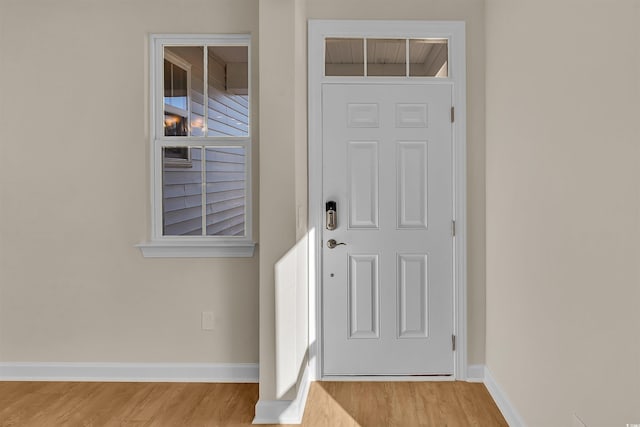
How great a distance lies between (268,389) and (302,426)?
27 cm

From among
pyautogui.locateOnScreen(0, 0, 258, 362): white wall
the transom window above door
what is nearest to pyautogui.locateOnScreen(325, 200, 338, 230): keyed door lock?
pyautogui.locateOnScreen(0, 0, 258, 362): white wall

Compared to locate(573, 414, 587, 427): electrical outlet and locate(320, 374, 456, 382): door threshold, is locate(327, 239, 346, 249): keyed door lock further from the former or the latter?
locate(573, 414, 587, 427): electrical outlet

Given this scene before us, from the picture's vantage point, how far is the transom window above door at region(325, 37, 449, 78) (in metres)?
3.24

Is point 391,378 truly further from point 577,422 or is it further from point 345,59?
point 345,59

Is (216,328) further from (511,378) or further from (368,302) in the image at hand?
(511,378)

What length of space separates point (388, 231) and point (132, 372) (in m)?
1.99

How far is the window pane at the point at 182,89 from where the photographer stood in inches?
129

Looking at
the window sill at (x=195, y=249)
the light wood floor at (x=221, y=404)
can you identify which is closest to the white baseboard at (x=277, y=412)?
the light wood floor at (x=221, y=404)

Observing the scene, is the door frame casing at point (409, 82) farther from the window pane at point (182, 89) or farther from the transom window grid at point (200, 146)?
the window pane at point (182, 89)

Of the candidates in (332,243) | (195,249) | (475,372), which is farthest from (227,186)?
(475,372)

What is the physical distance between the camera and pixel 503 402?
2754 millimetres

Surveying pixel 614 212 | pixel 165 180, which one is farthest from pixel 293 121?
pixel 614 212

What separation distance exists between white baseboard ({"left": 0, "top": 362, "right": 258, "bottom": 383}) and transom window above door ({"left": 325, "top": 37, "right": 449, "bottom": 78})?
212cm

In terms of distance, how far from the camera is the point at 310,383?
319 cm
